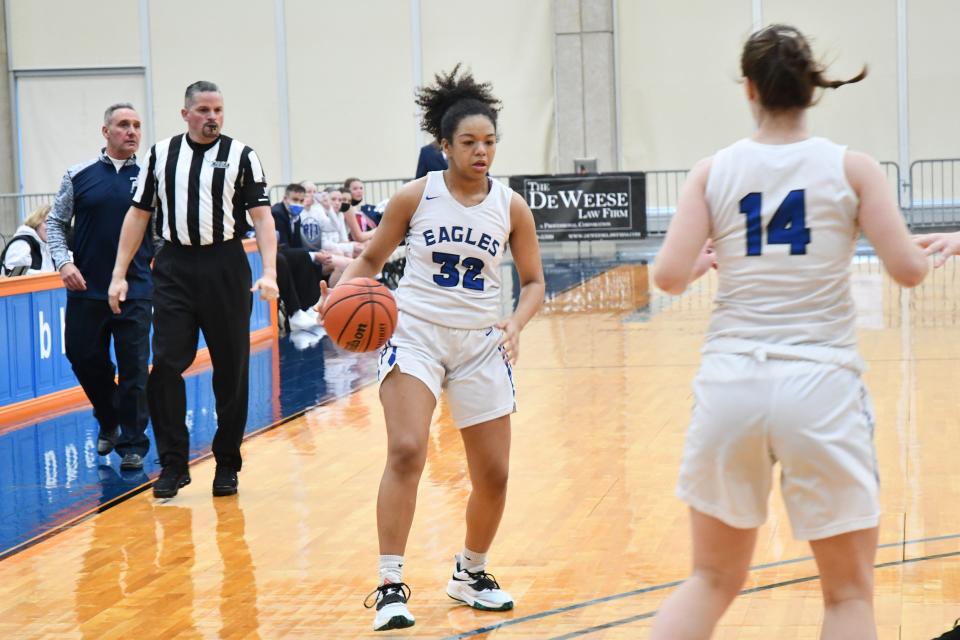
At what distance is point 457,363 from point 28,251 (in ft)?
25.5

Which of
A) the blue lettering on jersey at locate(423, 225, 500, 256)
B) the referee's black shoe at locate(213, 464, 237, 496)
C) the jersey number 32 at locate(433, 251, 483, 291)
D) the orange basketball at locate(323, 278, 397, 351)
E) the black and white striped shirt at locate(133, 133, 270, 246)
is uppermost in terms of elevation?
the black and white striped shirt at locate(133, 133, 270, 246)

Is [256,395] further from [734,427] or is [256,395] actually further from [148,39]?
[148,39]

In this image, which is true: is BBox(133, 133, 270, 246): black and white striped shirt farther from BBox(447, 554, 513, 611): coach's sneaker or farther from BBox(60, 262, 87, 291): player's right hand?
BBox(447, 554, 513, 611): coach's sneaker

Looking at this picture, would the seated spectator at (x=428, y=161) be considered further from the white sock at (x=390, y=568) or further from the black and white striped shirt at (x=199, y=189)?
the white sock at (x=390, y=568)

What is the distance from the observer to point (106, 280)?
8039 mm

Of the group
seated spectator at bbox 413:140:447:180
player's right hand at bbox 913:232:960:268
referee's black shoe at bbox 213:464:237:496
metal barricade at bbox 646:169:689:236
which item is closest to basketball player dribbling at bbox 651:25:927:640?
player's right hand at bbox 913:232:960:268

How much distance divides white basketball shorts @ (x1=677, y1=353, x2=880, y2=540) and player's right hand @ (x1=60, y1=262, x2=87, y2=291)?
5.24 meters

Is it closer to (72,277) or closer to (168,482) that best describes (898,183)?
(72,277)

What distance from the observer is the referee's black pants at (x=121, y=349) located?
803cm

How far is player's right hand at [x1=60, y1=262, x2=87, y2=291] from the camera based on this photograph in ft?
25.5

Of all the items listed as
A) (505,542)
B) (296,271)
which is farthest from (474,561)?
(296,271)

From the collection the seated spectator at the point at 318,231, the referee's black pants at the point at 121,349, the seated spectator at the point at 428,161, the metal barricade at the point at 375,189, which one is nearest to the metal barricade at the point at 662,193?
the metal barricade at the point at 375,189

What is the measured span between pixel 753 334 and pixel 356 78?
73.1 ft

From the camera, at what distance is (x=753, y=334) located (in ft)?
10.9
